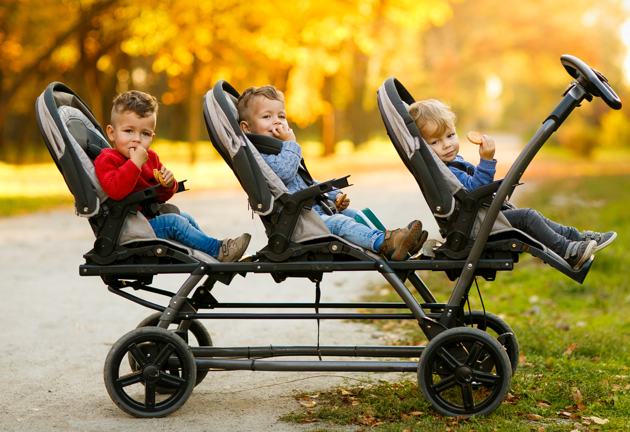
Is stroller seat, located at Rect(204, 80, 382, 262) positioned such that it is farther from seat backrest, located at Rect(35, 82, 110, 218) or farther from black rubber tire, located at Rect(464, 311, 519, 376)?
black rubber tire, located at Rect(464, 311, 519, 376)

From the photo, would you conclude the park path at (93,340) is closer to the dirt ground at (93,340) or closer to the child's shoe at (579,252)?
the dirt ground at (93,340)

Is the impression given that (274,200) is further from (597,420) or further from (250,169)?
(597,420)

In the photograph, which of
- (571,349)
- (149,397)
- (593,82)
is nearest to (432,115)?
(593,82)

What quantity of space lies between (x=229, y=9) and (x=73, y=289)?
1339cm

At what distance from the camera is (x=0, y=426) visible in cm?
373

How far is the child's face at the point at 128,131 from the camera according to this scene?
3922 millimetres

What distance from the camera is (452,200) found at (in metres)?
3.62

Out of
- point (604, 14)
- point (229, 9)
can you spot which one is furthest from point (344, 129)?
point (229, 9)

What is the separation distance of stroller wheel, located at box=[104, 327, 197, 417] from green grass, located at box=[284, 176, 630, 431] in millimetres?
622

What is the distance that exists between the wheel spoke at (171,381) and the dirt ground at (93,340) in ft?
0.62

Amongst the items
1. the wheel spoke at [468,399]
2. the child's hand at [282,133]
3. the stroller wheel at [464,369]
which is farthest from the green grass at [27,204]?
the wheel spoke at [468,399]

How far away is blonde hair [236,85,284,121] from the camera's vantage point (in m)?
3.96

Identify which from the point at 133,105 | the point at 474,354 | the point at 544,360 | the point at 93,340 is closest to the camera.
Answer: the point at 474,354

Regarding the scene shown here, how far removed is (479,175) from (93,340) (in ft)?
11.2
